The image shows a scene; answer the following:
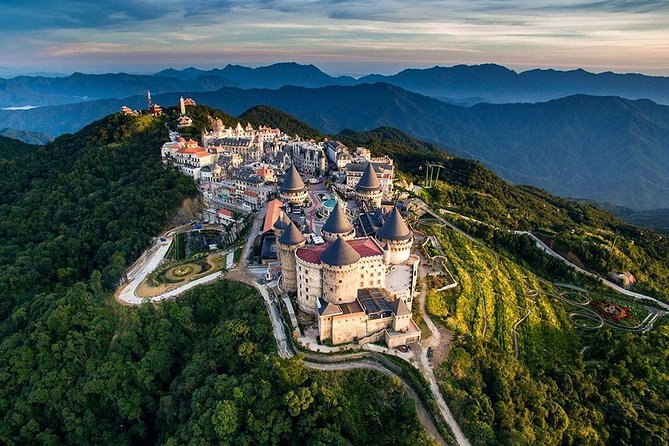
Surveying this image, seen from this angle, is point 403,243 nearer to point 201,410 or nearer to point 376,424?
point 376,424

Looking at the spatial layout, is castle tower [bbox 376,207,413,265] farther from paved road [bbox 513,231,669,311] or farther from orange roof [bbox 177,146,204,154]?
orange roof [bbox 177,146,204,154]

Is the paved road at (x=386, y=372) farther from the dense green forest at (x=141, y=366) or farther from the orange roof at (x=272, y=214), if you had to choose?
the orange roof at (x=272, y=214)

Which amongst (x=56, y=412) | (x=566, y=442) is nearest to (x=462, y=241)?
(x=566, y=442)

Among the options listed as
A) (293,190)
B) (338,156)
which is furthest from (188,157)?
(338,156)

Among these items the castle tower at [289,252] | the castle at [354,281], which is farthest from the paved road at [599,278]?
the castle tower at [289,252]

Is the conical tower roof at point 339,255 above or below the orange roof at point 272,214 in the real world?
above

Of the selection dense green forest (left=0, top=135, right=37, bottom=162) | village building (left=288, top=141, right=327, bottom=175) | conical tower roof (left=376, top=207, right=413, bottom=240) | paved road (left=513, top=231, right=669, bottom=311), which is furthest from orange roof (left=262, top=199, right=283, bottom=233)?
dense green forest (left=0, top=135, right=37, bottom=162)

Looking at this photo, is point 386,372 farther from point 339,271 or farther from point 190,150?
point 190,150
